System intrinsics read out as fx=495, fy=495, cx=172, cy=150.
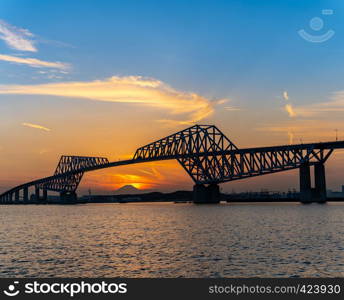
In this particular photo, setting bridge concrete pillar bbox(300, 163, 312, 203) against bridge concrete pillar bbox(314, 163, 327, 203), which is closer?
bridge concrete pillar bbox(314, 163, 327, 203)

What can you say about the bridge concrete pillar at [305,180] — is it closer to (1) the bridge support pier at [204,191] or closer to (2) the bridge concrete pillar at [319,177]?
(2) the bridge concrete pillar at [319,177]

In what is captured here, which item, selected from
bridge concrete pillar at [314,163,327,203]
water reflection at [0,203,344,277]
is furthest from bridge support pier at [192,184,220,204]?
water reflection at [0,203,344,277]

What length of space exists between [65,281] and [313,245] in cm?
2648

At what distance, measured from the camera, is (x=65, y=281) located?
31016mm

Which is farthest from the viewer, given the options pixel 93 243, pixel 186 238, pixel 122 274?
pixel 186 238

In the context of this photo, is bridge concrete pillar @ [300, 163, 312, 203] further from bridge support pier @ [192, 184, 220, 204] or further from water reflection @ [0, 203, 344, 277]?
water reflection @ [0, 203, 344, 277]

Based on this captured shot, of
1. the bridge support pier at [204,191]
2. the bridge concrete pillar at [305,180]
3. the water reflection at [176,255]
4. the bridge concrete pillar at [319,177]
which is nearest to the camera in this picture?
the water reflection at [176,255]

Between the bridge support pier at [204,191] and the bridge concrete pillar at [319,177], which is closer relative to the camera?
the bridge concrete pillar at [319,177]

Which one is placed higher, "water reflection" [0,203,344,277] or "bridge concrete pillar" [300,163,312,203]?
"bridge concrete pillar" [300,163,312,203]

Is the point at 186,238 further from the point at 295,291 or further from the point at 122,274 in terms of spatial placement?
the point at 295,291

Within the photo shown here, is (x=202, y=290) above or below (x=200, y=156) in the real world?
below

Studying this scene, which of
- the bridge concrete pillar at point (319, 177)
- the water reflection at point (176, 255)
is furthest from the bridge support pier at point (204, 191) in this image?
the water reflection at point (176, 255)

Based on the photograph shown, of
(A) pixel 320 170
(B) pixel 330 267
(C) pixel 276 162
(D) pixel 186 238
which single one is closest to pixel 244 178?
(C) pixel 276 162

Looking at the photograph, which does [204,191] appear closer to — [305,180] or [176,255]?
[305,180]
